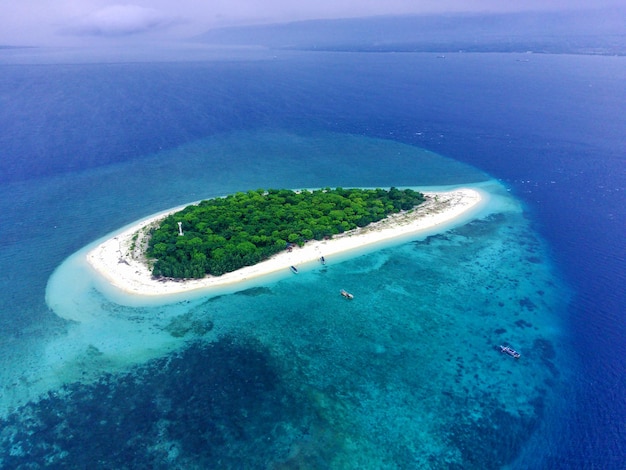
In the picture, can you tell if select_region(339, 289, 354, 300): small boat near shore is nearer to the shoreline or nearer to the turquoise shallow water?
the turquoise shallow water

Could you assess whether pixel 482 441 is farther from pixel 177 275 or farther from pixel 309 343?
pixel 177 275

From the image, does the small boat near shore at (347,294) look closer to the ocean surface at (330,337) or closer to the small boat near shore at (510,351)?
the ocean surface at (330,337)

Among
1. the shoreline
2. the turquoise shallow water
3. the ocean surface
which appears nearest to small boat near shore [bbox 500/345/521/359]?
the turquoise shallow water

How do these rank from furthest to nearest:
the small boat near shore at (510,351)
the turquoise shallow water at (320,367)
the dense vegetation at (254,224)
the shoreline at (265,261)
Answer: the dense vegetation at (254,224) < the shoreline at (265,261) < the small boat near shore at (510,351) < the turquoise shallow water at (320,367)

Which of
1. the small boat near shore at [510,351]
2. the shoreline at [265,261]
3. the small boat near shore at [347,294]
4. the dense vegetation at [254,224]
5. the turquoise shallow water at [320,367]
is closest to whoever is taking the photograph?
the turquoise shallow water at [320,367]

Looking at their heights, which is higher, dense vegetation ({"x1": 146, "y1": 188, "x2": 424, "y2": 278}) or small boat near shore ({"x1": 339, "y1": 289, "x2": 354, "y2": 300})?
dense vegetation ({"x1": 146, "y1": 188, "x2": 424, "y2": 278})

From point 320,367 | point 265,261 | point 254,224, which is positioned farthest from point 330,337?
point 254,224

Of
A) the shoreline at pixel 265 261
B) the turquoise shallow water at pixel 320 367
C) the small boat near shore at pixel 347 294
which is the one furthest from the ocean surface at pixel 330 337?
the shoreline at pixel 265 261
